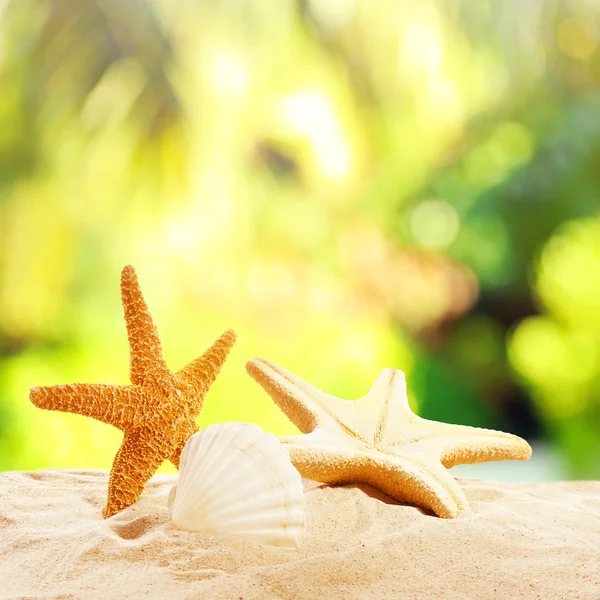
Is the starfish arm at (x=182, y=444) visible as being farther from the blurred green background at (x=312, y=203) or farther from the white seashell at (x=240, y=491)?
the blurred green background at (x=312, y=203)

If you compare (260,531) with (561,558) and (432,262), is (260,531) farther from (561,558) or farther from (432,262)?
(432,262)

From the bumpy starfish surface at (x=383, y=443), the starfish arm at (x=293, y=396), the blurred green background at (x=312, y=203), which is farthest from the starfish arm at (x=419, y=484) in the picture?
the blurred green background at (x=312, y=203)

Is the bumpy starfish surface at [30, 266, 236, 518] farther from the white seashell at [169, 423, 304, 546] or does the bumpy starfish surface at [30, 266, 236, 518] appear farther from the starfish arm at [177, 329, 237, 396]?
the white seashell at [169, 423, 304, 546]

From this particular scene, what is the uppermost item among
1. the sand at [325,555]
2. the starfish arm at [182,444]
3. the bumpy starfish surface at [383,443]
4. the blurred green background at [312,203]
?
the blurred green background at [312,203]

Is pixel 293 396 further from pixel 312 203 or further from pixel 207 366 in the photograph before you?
pixel 312 203

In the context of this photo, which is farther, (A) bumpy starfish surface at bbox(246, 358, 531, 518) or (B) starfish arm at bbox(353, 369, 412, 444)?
(B) starfish arm at bbox(353, 369, 412, 444)

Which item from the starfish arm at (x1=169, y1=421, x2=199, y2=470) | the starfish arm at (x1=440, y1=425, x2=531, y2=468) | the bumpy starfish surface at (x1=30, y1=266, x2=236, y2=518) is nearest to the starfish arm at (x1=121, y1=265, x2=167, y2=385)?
the bumpy starfish surface at (x1=30, y1=266, x2=236, y2=518)
